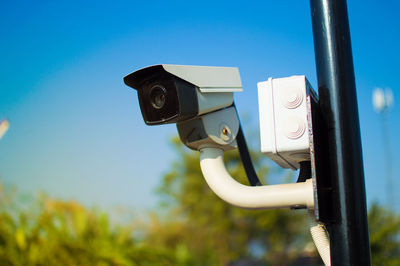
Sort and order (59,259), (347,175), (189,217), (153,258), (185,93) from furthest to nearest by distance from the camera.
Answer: (189,217)
(153,258)
(59,259)
(185,93)
(347,175)

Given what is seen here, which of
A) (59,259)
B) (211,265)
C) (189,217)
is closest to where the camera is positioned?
(59,259)

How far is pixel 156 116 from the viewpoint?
0.96m

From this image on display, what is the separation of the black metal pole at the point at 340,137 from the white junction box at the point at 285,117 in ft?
0.11

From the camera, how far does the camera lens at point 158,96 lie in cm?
94

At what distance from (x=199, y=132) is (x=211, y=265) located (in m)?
6.31

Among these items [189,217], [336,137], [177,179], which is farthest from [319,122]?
[177,179]

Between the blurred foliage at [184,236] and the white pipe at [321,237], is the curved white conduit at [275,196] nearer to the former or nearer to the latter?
the white pipe at [321,237]

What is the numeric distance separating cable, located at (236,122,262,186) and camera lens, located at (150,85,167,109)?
8.8 inches

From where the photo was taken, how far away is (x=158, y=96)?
959 mm

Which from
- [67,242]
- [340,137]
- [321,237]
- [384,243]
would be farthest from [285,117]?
[384,243]

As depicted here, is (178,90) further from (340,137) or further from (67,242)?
(67,242)

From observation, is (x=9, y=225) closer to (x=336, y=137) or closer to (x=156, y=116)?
(x=156, y=116)

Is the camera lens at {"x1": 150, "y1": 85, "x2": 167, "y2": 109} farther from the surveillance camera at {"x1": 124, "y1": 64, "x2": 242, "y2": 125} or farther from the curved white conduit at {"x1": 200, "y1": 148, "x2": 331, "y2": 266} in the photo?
the curved white conduit at {"x1": 200, "y1": 148, "x2": 331, "y2": 266}

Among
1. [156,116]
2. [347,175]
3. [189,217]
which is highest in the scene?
[156,116]
